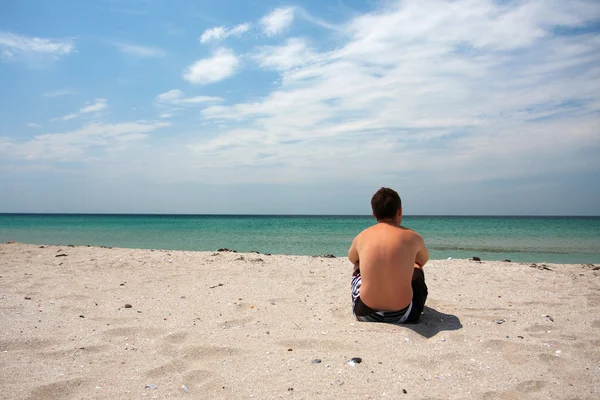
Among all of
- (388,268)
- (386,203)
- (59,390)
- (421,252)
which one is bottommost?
(59,390)

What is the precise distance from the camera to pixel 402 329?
403 centimetres

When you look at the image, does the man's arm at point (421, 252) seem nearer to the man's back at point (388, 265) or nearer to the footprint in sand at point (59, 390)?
the man's back at point (388, 265)

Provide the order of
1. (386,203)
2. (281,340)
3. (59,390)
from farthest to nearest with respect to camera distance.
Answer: (386,203)
(281,340)
(59,390)

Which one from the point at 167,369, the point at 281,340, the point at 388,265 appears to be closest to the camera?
the point at 167,369

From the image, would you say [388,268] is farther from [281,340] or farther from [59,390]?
[59,390]

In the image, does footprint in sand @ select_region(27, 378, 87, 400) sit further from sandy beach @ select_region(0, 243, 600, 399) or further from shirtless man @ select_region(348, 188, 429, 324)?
shirtless man @ select_region(348, 188, 429, 324)

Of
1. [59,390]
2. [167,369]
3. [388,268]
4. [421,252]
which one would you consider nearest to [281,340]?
[167,369]

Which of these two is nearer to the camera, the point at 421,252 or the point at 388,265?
the point at 388,265

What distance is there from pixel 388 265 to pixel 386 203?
64 cm

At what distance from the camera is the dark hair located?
4.23 meters

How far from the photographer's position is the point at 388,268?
401 cm

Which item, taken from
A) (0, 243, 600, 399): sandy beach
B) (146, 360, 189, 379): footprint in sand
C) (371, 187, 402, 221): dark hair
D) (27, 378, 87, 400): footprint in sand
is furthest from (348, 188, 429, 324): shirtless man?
(27, 378, 87, 400): footprint in sand

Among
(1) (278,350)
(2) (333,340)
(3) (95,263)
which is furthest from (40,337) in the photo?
(3) (95,263)

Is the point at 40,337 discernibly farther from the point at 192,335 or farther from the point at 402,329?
the point at 402,329
